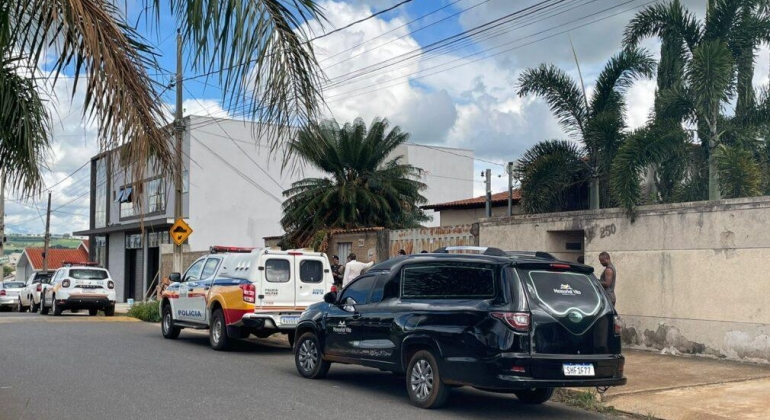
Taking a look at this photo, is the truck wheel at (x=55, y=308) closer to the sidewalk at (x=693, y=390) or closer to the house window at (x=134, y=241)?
the house window at (x=134, y=241)

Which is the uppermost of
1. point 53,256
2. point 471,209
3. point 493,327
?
point 471,209

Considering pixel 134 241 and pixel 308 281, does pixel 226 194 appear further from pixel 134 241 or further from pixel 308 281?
pixel 308 281

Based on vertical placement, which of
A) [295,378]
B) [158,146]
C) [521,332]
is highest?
[158,146]

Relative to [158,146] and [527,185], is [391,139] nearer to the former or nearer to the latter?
[527,185]

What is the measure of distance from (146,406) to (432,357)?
3.38 m

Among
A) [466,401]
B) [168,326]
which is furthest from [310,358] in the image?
[168,326]

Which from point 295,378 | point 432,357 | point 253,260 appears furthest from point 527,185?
point 432,357

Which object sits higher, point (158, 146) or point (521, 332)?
point (158, 146)

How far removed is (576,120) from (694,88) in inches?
150

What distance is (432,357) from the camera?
31.3 ft

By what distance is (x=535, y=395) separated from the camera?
10.3m

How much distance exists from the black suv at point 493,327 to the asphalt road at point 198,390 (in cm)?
55

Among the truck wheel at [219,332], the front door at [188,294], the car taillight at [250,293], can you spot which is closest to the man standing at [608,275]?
the car taillight at [250,293]

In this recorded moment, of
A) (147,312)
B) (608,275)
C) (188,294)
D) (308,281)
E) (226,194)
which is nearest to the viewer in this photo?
(608,275)
